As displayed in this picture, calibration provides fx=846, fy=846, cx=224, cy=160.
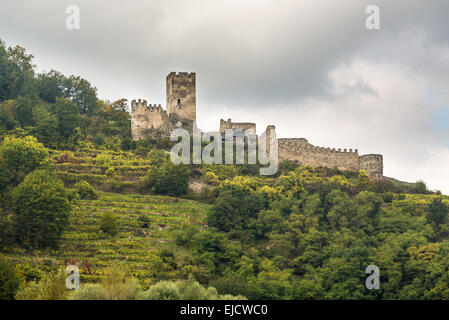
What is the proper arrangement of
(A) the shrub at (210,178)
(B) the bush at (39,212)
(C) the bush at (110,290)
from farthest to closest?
(A) the shrub at (210,178), (B) the bush at (39,212), (C) the bush at (110,290)

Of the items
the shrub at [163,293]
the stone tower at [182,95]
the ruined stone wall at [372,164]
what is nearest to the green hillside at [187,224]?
the shrub at [163,293]

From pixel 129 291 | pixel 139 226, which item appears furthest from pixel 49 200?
pixel 129 291

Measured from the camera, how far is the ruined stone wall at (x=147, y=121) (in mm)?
73188

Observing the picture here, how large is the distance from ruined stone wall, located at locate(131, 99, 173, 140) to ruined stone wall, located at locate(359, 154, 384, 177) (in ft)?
55.5

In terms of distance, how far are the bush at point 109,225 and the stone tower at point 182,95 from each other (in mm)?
20879

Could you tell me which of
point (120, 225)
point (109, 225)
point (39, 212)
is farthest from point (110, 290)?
point (120, 225)

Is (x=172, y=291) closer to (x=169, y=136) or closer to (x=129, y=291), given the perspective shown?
(x=129, y=291)

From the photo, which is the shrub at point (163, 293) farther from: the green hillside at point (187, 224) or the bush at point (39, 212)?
the bush at point (39, 212)

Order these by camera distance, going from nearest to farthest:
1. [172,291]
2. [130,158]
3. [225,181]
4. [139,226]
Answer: [172,291]
[139,226]
[225,181]
[130,158]

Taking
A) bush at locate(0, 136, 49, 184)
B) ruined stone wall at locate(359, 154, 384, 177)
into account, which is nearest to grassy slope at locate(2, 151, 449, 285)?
bush at locate(0, 136, 49, 184)

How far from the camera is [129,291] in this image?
41250mm

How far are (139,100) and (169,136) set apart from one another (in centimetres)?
409

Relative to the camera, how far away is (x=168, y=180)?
64.5 meters
